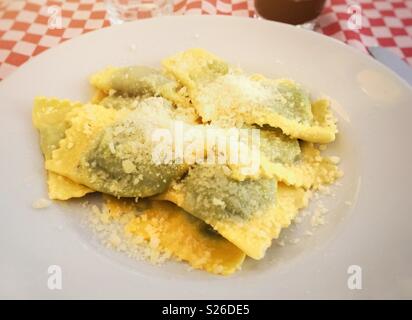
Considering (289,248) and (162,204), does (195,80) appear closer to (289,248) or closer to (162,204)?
(162,204)

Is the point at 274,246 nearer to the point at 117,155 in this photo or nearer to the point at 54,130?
the point at 117,155

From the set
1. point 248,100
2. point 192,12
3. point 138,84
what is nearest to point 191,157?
point 248,100

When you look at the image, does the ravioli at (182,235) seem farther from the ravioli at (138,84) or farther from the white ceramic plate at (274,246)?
the ravioli at (138,84)

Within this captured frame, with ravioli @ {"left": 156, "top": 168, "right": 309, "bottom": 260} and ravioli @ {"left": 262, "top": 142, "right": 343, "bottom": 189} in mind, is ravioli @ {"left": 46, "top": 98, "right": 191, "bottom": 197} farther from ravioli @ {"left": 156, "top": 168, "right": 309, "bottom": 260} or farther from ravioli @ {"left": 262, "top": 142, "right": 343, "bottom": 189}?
ravioli @ {"left": 262, "top": 142, "right": 343, "bottom": 189}

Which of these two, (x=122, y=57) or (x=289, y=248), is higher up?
(x=122, y=57)

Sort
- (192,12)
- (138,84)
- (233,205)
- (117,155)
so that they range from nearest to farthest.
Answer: (233,205)
(117,155)
(138,84)
(192,12)

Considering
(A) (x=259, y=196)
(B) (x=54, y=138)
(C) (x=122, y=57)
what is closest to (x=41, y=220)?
(B) (x=54, y=138)

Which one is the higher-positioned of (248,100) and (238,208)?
(248,100)
